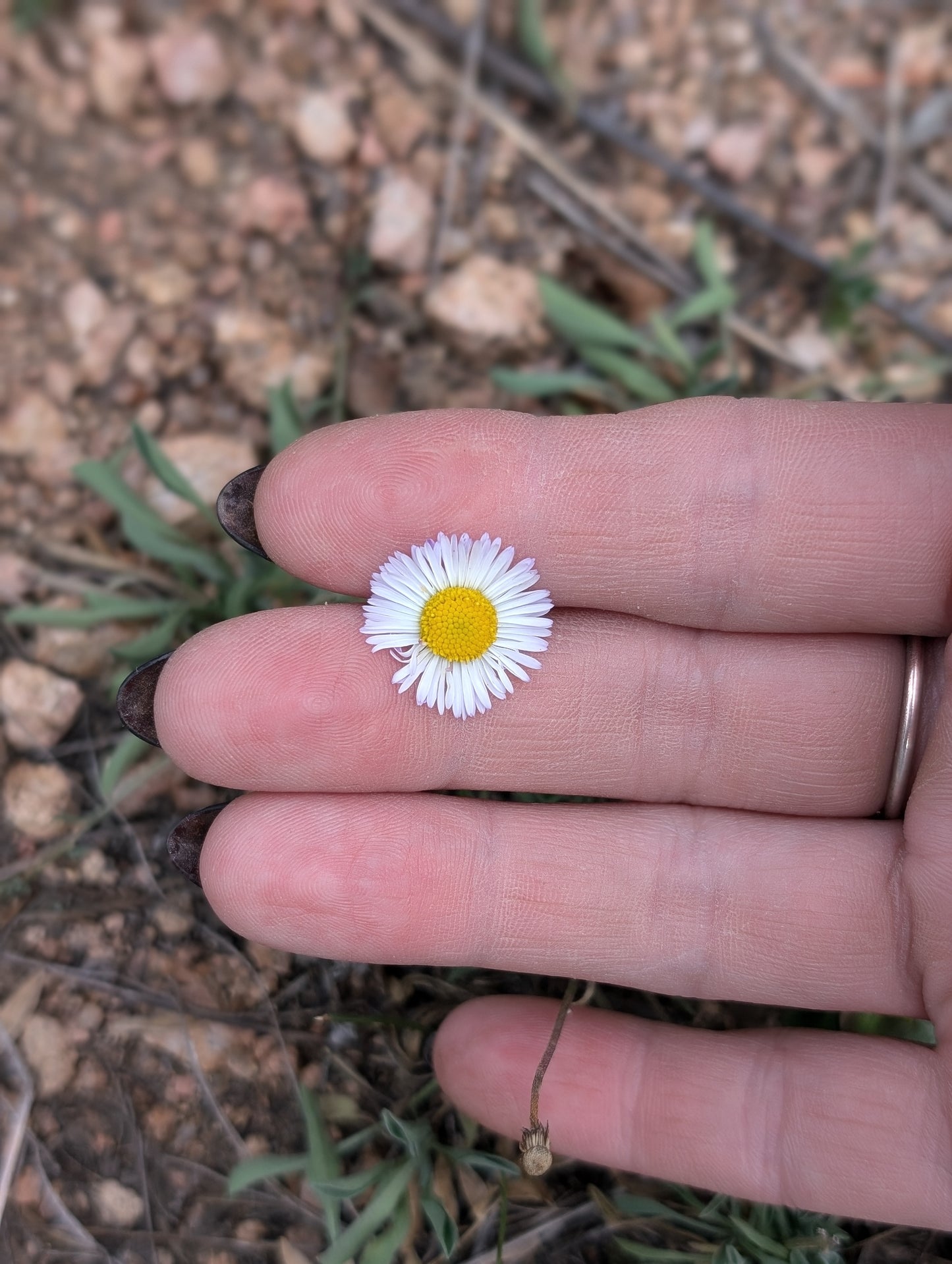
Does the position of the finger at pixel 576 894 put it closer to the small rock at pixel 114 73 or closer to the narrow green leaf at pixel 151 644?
the narrow green leaf at pixel 151 644

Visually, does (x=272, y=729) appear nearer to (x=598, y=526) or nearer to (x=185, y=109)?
(x=598, y=526)

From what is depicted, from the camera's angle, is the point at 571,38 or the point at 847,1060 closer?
the point at 847,1060

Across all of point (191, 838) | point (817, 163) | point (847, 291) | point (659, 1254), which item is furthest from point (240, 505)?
point (817, 163)

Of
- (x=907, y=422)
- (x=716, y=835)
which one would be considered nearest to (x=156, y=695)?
(x=716, y=835)

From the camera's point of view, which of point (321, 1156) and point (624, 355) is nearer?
point (321, 1156)

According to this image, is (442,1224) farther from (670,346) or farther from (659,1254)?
(670,346)

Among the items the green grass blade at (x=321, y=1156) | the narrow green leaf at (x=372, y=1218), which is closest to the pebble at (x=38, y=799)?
the green grass blade at (x=321, y=1156)

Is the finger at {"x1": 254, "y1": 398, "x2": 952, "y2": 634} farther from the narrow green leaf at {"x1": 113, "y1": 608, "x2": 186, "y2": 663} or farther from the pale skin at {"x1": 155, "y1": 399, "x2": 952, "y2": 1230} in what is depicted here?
the narrow green leaf at {"x1": 113, "y1": 608, "x2": 186, "y2": 663}
